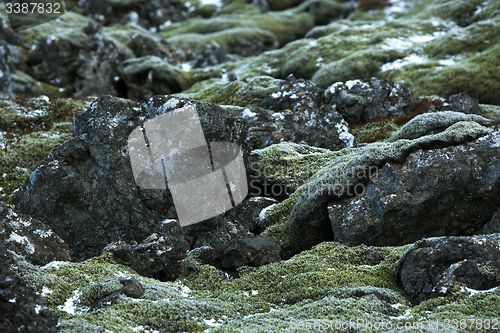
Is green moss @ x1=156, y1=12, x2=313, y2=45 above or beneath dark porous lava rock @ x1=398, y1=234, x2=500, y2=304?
beneath

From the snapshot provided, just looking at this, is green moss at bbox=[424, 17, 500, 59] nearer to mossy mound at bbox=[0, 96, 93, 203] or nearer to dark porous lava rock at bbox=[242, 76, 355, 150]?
dark porous lava rock at bbox=[242, 76, 355, 150]

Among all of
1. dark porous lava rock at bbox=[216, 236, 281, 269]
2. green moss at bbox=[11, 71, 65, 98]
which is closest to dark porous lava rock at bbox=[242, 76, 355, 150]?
dark porous lava rock at bbox=[216, 236, 281, 269]

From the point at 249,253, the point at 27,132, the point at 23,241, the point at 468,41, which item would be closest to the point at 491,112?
the point at 468,41

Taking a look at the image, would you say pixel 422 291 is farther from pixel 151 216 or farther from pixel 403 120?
pixel 403 120

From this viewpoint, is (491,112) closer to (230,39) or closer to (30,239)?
(30,239)

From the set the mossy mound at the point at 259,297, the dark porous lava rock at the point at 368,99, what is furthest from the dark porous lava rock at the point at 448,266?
the dark porous lava rock at the point at 368,99

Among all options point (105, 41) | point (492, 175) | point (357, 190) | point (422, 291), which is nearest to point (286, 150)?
point (357, 190)
